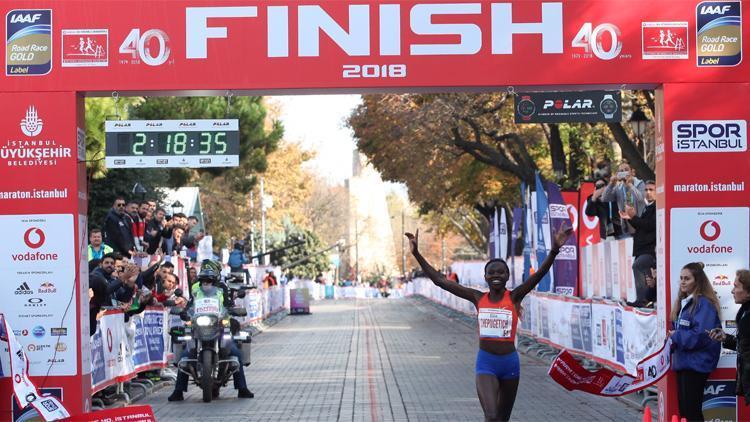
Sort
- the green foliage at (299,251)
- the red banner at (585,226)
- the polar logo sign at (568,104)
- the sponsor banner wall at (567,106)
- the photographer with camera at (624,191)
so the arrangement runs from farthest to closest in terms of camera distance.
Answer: the green foliage at (299,251) → the red banner at (585,226) → the photographer with camera at (624,191) → the polar logo sign at (568,104) → the sponsor banner wall at (567,106)

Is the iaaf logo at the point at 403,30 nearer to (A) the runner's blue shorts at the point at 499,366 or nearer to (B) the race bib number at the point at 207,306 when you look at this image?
(A) the runner's blue shorts at the point at 499,366

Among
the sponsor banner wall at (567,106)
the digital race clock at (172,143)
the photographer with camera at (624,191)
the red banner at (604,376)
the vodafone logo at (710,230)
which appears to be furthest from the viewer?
the photographer with camera at (624,191)

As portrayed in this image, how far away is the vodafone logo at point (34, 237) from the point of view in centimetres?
1455

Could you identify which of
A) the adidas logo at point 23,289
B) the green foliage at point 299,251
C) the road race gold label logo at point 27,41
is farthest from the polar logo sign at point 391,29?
the green foliage at point 299,251

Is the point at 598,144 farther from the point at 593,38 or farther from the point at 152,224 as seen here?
the point at 593,38

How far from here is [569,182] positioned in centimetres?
4056

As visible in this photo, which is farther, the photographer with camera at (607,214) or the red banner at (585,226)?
the red banner at (585,226)

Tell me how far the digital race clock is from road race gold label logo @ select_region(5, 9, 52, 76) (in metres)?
1.12

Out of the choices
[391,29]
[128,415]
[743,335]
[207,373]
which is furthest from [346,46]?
[207,373]

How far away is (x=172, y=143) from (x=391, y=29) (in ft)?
8.94

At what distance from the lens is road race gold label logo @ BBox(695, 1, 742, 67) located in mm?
14570

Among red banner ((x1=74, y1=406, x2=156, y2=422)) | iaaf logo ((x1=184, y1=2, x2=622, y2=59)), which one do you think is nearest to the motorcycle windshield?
iaaf logo ((x1=184, y1=2, x2=622, y2=59))

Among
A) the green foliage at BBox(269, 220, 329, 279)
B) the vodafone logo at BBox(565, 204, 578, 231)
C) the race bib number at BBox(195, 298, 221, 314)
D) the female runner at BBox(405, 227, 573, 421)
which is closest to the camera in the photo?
the female runner at BBox(405, 227, 573, 421)

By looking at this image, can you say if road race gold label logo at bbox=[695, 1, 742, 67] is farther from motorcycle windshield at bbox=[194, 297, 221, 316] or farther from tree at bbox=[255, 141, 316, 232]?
tree at bbox=[255, 141, 316, 232]
